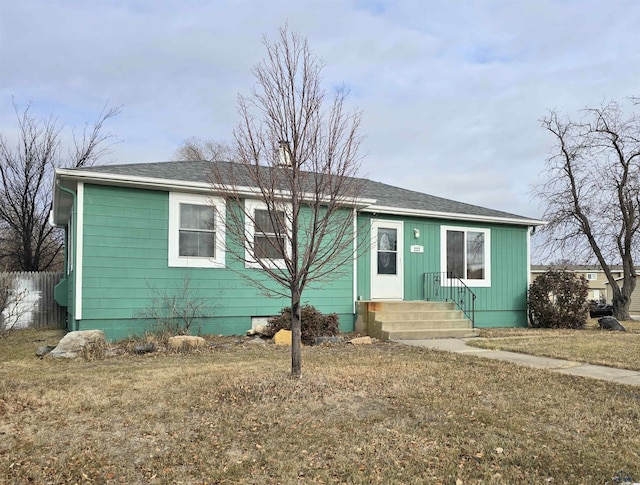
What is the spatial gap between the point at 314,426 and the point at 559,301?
11909 millimetres

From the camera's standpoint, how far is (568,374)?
6.65 metres

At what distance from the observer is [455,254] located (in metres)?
13.7

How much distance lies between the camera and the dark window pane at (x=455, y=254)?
13602mm

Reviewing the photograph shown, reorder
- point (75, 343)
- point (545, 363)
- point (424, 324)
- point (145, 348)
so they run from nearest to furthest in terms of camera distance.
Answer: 1. point (545, 363)
2. point (75, 343)
3. point (145, 348)
4. point (424, 324)

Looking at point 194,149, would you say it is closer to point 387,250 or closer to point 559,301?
point 387,250

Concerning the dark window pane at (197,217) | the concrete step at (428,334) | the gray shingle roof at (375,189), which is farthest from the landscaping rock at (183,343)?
the concrete step at (428,334)

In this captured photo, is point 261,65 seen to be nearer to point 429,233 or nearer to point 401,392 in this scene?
point 401,392

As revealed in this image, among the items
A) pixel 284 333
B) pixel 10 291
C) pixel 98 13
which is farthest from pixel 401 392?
pixel 10 291

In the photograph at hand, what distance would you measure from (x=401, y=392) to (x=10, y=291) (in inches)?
427

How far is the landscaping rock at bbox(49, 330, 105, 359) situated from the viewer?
8078 millimetres

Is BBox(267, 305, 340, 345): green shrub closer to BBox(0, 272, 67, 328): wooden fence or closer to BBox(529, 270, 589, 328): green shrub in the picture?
BBox(529, 270, 589, 328): green shrub

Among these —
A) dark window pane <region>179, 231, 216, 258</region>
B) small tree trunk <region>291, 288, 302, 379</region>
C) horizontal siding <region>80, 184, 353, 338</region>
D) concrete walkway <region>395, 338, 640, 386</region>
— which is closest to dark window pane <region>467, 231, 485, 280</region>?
concrete walkway <region>395, 338, 640, 386</region>

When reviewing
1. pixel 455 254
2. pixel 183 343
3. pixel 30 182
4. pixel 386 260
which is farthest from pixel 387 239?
pixel 30 182

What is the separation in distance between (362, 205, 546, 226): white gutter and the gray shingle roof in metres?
0.09
